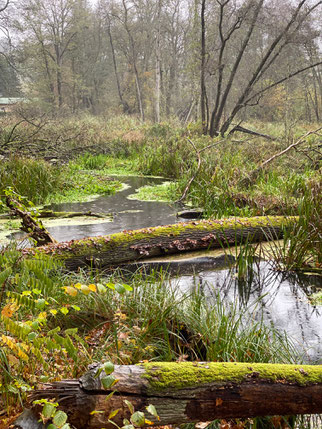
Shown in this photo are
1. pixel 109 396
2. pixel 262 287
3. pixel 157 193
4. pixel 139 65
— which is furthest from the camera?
pixel 139 65

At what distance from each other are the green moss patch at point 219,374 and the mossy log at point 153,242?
251cm

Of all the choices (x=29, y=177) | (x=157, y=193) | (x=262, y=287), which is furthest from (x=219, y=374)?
(x=157, y=193)

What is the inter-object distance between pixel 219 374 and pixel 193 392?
0.52 feet

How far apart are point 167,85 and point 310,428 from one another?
3299 cm

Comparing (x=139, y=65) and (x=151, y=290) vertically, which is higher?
(x=139, y=65)

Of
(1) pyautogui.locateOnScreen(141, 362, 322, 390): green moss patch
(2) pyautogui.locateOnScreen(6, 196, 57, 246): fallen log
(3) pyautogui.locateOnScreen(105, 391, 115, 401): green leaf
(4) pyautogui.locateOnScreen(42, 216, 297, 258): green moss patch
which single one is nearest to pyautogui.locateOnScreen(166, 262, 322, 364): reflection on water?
(4) pyautogui.locateOnScreen(42, 216, 297, 258): green moss patch

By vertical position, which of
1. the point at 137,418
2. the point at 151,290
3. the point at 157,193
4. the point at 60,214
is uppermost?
the point at 157,193

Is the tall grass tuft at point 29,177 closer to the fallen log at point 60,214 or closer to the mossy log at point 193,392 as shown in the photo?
the fallen log at point 60,214

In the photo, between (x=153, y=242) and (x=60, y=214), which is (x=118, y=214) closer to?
(x=60, y=214)

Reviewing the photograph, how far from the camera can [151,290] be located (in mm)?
3637

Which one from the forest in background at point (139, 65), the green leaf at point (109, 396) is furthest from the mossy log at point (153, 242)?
the forest in background at point (139, 65)

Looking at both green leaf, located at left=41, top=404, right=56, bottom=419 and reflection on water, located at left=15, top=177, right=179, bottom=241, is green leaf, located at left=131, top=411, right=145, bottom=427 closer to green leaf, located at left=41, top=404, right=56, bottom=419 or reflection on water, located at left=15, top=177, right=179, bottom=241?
green leaf, located at left=41, top=404, right=56, bottom=419

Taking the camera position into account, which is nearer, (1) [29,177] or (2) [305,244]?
(2) [305,244]

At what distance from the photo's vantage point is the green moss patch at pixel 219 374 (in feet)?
6.51
